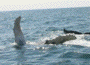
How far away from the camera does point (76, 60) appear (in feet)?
24.5

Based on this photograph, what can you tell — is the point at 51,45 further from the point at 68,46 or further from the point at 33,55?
the point at 33,55

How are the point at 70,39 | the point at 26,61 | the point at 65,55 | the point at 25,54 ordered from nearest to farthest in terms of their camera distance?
the point at 26,61 → the point at 65,55 → the point at 25,54 → the point at 70,39

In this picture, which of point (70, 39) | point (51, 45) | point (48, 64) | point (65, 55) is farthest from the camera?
point (70, 39)

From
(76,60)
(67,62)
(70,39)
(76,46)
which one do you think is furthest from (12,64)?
(70,39)

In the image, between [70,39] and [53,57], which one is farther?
[70,39]

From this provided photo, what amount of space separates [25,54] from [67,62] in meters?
2.78

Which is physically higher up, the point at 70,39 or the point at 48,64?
the point at 70,39

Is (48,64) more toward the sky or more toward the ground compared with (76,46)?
more toward the ground

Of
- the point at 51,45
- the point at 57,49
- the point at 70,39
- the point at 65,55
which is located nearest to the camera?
the point at 65,55

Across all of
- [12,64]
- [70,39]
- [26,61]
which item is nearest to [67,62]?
[26,61]

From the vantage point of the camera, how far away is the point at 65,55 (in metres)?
8.45

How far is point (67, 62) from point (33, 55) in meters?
2.21

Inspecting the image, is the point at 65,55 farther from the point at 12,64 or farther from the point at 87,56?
the point at 12,64

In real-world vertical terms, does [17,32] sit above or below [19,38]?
above
